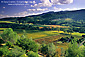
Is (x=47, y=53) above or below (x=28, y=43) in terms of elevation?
below

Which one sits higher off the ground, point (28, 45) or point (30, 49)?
point (28, 45)

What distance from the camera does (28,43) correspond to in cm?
7975

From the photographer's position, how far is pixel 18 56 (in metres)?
56.5

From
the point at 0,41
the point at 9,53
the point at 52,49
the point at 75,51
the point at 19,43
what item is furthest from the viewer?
the point at 0,41

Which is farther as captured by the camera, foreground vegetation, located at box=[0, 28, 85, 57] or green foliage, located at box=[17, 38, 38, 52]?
green foliage, located at box=[17, 38, 38, 52]

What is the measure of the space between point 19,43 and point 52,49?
26972 millimetres

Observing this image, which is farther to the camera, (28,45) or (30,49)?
(28,45)

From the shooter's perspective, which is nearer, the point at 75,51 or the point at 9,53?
the point at 75,51

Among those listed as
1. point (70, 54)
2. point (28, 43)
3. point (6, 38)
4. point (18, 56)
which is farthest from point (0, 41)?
point (70, 54)

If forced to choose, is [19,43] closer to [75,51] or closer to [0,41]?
[0,41]

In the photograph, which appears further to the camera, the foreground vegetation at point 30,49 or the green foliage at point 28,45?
the green foliage at point 28,45

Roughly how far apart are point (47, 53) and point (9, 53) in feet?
96.7

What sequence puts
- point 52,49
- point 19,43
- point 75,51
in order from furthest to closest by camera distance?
1. point 19,43
2. point 52,49
3. point 75,51

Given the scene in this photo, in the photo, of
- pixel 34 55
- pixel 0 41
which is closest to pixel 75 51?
pixel 34 55
